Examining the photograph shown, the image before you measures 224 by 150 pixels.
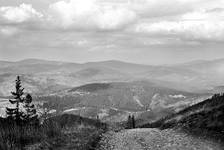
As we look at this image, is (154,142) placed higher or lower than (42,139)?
lower

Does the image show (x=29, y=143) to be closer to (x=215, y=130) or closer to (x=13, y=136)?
(x=13, y=136)

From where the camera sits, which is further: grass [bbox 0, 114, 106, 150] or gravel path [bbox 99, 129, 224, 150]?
gravel path [bbox 99, 129, 224, 150]

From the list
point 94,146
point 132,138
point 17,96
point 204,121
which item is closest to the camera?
point 94,146

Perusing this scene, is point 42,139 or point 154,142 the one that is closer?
point 42,139

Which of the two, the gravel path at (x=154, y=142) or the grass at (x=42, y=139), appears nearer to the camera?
the grass at (x=42, y=139)

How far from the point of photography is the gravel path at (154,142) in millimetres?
21889

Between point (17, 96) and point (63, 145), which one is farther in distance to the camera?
point (17, 96)

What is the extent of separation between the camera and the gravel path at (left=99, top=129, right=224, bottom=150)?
71.8ft

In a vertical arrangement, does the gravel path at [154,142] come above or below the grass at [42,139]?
below

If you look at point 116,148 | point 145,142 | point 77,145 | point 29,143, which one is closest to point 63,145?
point 77,145

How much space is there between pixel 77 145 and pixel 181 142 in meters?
8.39

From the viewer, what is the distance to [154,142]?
23.8 m

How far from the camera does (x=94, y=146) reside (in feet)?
71.7

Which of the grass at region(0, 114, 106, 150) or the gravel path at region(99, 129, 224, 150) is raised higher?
the grass at region(0, 114, 106, 150)
